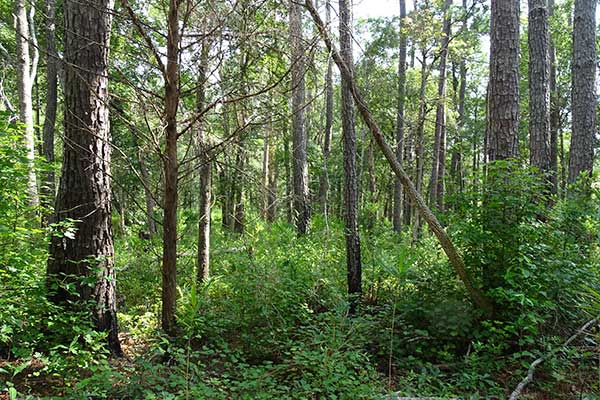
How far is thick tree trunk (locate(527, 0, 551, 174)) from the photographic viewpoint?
912 cm

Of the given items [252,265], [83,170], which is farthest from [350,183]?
[83,170]

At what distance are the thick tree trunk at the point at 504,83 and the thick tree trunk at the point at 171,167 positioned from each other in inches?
179

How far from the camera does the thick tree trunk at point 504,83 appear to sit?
5695 millimetres

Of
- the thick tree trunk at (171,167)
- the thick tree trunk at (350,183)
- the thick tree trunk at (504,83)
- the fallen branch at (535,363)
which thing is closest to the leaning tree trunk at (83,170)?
the thick tree trunk at (171,167)

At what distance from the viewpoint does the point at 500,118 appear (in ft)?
18.8

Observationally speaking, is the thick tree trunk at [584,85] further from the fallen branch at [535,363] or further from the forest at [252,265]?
the fallen branch at [535,363]

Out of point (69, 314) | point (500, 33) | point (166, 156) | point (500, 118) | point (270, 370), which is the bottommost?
point (270, 370)

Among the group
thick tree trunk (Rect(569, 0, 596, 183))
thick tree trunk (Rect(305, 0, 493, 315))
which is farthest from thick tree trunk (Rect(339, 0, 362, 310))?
thick tree trunk (Rect(569, 0, 596, 183))

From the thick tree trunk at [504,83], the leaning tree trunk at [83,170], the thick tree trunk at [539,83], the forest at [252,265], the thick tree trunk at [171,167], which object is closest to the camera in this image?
the thick tree trunk at [171,167]

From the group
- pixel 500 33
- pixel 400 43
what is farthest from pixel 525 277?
Answer: pixel 400 43

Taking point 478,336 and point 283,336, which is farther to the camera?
point 283,336

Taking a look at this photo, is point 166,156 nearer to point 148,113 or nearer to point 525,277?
point 148,113

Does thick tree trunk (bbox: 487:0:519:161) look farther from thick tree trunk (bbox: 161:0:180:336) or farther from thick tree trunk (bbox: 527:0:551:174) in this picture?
thick tree trunk (bbox: 161:0:180:336)

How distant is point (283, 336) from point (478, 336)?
243 centimetres
